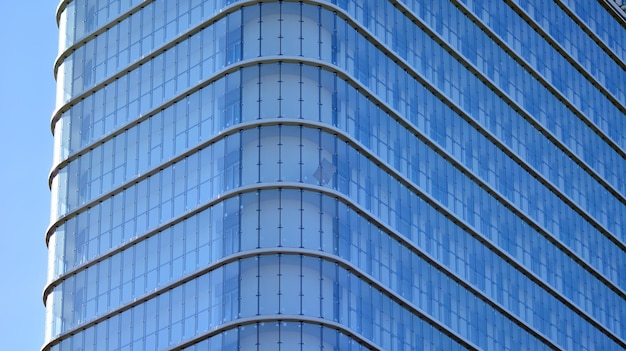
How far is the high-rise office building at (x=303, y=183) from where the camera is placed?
9075 centimetres

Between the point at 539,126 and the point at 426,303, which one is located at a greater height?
the point at 539,126

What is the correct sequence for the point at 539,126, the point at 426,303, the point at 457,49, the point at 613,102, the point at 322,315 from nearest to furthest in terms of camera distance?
the point at 322,315 → the point at 426,303 → the point at 457,49 → the point at 539,126 → the point at 613,102

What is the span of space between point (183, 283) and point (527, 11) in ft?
107

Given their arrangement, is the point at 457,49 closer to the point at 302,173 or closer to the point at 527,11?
the point at 527,11

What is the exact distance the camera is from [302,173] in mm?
91438

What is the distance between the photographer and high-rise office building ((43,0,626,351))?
298ft

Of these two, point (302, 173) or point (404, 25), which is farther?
point (404, 25)

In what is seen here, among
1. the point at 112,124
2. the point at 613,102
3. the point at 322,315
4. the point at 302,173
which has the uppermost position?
the point at 613,102

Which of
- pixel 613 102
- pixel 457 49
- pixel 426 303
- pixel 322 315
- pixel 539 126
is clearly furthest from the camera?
pixel 613 102

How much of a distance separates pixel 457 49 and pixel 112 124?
1901 cm

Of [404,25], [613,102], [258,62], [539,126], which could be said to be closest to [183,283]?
[258,62]

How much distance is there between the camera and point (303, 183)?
298 ft

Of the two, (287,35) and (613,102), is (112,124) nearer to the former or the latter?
(287,35)

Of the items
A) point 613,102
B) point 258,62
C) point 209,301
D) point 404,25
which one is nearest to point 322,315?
point 209,301
